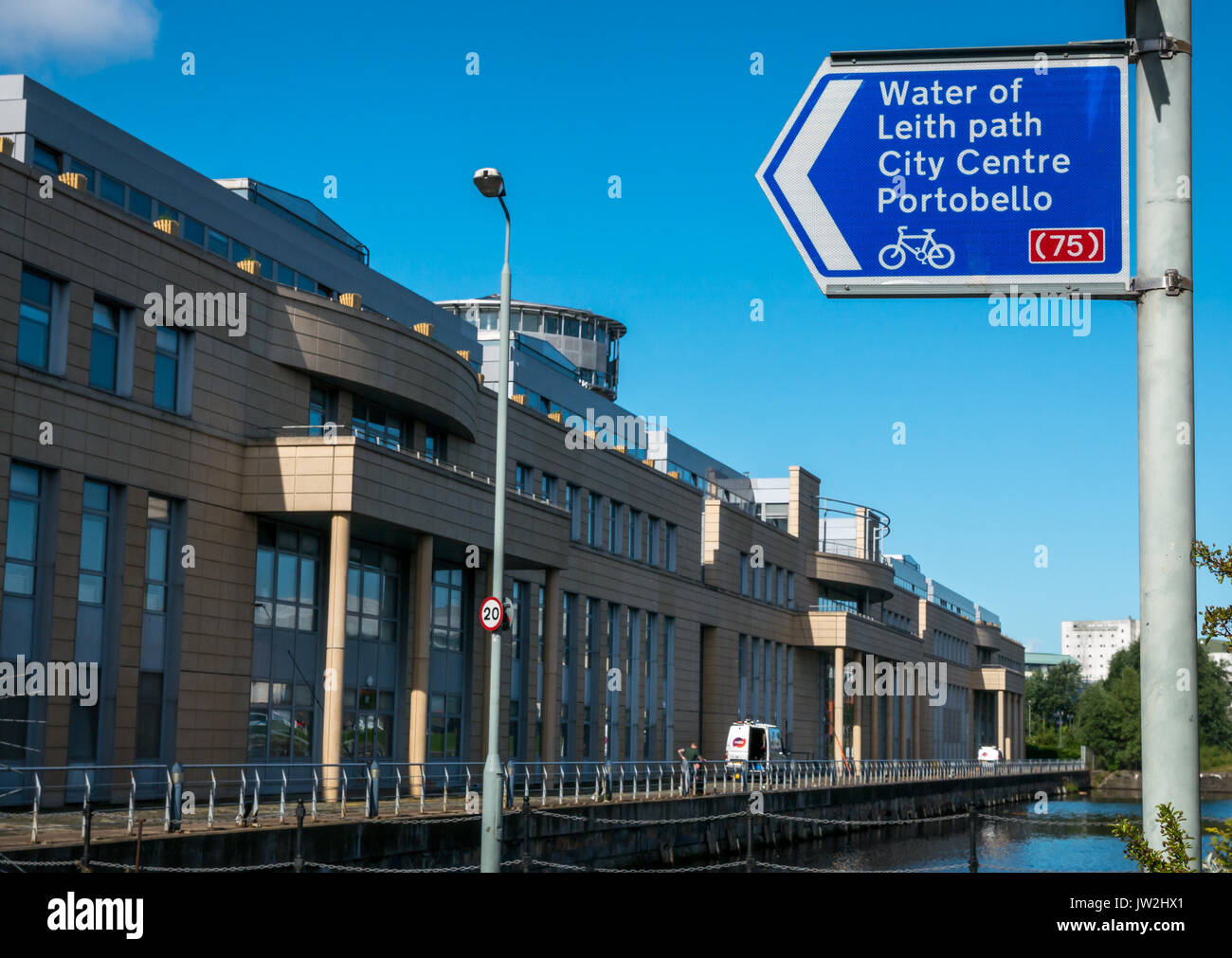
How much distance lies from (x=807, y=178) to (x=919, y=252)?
426mm

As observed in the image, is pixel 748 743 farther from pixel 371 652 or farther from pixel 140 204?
pixel 140 204

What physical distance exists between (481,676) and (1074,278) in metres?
Result: 41.9

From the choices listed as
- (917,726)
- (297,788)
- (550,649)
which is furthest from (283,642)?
(917,726)

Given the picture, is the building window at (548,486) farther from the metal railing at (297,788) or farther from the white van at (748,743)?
the white van at (748,743)

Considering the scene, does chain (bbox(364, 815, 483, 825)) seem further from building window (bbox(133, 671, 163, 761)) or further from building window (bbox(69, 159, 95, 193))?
building window (bbox(69, 159, 95, 193))

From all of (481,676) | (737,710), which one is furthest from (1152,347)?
(737,710)

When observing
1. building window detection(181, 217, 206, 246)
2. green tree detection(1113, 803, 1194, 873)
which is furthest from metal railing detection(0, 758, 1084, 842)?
green tree detection(1113, 803, 1194, 873)

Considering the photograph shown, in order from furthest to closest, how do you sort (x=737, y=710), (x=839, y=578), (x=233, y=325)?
1. (x=839, y=578)
2. (x=737, y=710)
3. (x=233, y=325)

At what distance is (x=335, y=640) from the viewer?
3356cm

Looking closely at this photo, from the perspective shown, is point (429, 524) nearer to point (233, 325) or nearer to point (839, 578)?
point (233, 325)

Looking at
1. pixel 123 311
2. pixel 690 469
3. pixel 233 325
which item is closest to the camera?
pixel 123 311

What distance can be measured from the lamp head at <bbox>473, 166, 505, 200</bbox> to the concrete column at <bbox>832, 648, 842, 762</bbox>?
59729mm

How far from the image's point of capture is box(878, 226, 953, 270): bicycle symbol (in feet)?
14.6
